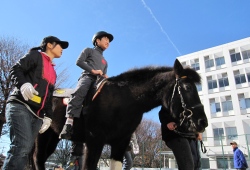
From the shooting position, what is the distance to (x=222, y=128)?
42.1m

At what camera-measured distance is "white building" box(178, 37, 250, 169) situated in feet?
133

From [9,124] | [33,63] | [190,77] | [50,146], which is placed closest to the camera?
[9,124]

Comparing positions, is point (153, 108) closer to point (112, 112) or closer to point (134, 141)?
point (112, 112)

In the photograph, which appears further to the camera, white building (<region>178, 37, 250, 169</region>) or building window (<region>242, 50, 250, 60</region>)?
building window (<region>242, 50, 250, 60</region>)

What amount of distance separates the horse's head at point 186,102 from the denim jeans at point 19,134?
2161 millimetres

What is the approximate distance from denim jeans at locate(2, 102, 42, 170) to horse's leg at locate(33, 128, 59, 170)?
231cm

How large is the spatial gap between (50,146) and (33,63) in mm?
2976

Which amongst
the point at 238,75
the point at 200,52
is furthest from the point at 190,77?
the point at 200,52

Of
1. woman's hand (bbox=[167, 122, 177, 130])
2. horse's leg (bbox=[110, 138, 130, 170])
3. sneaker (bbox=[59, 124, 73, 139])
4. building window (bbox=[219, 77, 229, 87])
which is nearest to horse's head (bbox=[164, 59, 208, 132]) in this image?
woman's hand (bbox=[167, 122, 177, 130])

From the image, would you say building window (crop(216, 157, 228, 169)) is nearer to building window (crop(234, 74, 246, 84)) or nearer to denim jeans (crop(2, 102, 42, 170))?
denim jeans (crop(2, 102, 42, 170))

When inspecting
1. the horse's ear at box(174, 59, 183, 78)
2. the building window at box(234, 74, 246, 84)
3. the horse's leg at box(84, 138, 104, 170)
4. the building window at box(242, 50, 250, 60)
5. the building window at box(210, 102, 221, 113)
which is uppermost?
the building window at box(242, 50, 250, 60)

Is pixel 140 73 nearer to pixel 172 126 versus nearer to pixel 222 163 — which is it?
pixel 172 126

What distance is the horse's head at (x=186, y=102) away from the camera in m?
3.50

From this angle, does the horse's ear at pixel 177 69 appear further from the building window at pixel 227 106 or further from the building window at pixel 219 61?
the building window at pixel 219 61
